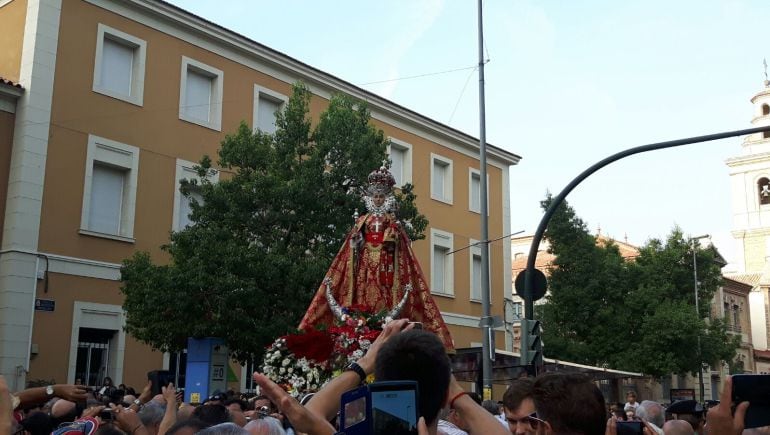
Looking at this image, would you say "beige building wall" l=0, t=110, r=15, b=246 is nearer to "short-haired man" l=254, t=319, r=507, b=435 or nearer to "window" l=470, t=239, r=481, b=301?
"window" l=470, t=239, r=481, b=301

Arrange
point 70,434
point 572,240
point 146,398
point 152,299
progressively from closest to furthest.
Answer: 1. point 70,434
2. point 146,398
3. point 152,299
4. point 572,240

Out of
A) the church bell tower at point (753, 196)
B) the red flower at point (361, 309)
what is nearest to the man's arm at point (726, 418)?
the red flower at point (361, 309)

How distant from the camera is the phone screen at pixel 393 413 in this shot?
2.43m

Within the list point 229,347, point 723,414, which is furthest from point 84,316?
point 723,414

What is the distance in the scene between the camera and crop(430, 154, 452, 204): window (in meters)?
31.9

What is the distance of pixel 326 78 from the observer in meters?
27.6

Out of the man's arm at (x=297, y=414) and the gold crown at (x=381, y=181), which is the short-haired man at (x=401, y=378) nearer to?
the man's arm at (x=297, y=414)

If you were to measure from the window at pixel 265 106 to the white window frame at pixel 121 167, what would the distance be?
15.1 ft

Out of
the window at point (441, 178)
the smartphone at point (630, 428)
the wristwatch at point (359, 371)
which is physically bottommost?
the smartphone at point (630, 428)

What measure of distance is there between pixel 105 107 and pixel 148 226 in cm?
330

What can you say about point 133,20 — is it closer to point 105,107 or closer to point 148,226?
point 105,107

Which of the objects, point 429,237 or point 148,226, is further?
point 429,237

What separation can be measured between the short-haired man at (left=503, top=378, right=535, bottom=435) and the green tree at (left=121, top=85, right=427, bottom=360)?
13307mm

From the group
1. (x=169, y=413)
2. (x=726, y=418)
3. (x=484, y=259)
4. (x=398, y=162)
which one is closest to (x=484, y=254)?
(x=484, y=259)
